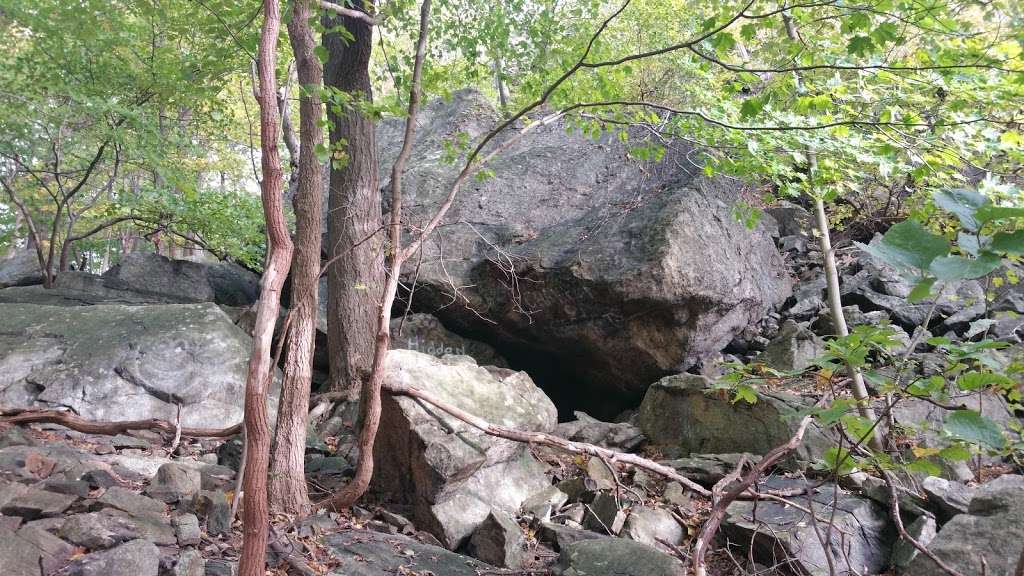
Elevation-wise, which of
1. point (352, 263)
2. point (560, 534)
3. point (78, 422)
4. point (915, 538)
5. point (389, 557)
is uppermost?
point (352, 263)

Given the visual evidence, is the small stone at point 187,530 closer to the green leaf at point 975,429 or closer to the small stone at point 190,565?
the small stone at point 190,565

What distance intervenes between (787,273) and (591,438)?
517cm

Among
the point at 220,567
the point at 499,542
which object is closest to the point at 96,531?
the point at 220,567

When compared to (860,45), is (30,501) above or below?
below

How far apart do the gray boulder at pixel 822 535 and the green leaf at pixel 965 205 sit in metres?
3.85

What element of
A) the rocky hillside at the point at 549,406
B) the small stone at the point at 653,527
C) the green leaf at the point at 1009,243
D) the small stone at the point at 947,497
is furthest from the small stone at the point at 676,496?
the green leaf at the point at 1009,243

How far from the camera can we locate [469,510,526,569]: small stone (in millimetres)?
4648

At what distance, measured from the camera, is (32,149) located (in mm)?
9414

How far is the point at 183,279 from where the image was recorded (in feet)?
36.5

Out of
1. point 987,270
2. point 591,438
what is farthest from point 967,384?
point 591,438

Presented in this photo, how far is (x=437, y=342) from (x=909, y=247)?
8.37 meters

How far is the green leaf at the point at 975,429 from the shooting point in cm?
122

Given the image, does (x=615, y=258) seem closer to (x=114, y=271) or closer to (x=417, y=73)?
(x=417, y=73)

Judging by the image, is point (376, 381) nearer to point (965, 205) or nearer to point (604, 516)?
point (604, 516)
